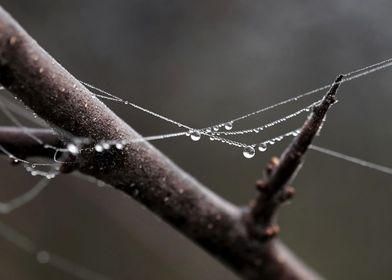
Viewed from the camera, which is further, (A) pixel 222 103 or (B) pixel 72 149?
(A) pixel 222 103

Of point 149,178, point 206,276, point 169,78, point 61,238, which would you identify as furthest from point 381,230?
point 149,178

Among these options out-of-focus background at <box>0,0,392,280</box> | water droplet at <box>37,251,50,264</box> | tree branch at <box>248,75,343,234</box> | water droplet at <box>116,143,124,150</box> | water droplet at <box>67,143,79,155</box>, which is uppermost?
out-of-focus background at <box>0,0,392,280</box>

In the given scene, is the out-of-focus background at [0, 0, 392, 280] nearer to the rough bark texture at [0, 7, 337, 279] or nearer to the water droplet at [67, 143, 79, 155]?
the rough bark texture at [0, 7, 337, 279]

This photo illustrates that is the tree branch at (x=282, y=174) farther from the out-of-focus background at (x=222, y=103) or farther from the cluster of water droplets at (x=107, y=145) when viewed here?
the out-of-focus background at (x=222, y=103)

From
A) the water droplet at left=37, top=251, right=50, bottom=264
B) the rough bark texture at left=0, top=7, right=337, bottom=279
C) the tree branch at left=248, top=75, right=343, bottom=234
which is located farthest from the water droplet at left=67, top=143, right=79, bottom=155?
the water droplet at left=37, top=251, right=50, bottom=264

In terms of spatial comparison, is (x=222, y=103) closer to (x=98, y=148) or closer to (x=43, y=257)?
(x=43, y=257)

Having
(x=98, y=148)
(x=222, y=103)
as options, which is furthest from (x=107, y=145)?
(x=222, y=103)

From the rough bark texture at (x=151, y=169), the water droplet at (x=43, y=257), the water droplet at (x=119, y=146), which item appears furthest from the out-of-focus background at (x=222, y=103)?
the water droplet at (x=119, y=146)
